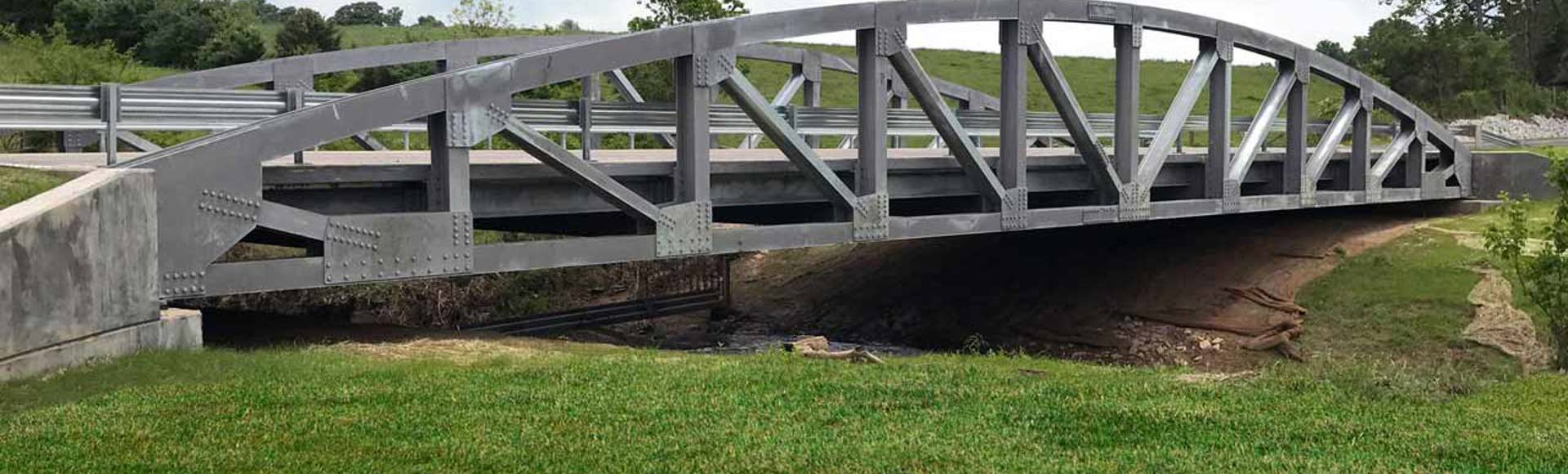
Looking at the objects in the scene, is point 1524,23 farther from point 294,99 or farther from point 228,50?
point 294,99

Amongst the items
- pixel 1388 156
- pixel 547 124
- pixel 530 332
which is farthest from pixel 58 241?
pixel 1388 156

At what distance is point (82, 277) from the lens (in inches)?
449

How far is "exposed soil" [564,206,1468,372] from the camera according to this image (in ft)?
87.1

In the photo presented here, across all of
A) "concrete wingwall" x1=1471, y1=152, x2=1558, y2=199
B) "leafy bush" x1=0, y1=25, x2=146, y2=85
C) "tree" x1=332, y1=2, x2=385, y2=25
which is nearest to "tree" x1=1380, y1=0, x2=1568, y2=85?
"concrete wingwall" x1=1471, y1=152, x2=1558, y2=199

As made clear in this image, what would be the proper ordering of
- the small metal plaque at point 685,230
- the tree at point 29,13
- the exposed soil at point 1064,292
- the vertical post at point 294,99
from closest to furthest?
the vertical post at point 294,99 → the small metal plaque at point 685,230 → the exposed soil at point 1064,292 → the tree at point 29,13

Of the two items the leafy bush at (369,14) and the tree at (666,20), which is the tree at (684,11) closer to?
the tree at (666,20)

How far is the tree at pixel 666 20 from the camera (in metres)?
41.6

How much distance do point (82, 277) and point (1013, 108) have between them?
42.6ft

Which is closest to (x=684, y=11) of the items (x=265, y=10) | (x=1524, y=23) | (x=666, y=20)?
(x=666, y=20)

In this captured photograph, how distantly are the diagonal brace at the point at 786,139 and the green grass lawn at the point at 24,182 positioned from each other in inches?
268

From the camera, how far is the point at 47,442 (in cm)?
897

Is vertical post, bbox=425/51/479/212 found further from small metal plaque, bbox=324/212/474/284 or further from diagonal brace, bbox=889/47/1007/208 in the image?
diagonal brace, bbox=889/47/1007/208

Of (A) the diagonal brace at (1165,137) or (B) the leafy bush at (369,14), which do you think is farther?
(B) the leafy bush at (369,14)

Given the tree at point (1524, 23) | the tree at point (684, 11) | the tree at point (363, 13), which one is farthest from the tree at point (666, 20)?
the tree at point (363, 13)
